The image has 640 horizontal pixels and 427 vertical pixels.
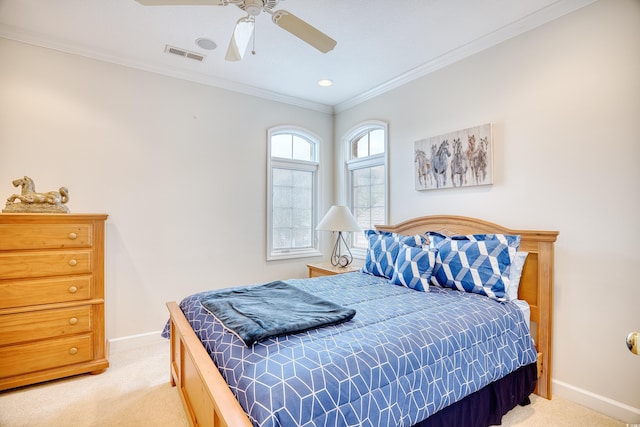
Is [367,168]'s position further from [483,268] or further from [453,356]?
[453,356]

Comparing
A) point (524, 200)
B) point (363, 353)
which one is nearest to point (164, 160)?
point (363, 353)

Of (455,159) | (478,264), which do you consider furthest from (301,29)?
(478,264)

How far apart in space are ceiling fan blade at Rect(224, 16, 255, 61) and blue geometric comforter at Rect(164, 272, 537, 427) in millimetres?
1660

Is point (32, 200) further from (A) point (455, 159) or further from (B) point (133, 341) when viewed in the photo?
(A) point (455, 159)

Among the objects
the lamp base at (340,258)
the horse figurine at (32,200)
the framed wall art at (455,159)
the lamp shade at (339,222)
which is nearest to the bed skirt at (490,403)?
the framed wall art at (455,159)

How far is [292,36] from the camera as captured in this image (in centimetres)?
261

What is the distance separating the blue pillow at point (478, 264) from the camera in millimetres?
2180

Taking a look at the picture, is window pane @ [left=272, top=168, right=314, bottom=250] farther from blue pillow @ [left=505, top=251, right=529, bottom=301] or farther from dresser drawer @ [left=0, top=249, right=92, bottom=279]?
blue pillow @ [left=505, top=251, right=529, bottom=301]

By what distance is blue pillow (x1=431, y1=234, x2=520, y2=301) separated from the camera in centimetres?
218

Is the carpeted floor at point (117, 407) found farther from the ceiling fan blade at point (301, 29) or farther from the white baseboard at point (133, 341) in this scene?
the ceiling fan blade at point (301, 29)

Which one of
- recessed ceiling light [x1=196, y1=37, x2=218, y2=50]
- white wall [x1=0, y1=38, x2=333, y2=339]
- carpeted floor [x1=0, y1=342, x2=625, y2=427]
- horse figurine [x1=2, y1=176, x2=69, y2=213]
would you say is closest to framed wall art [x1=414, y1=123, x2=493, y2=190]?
carpeted floor [x1=0, y1=342, x2=625, y2=427]

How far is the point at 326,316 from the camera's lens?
1.65m

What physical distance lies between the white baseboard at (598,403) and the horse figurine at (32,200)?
3.99 metres

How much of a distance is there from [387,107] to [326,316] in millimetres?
2753
